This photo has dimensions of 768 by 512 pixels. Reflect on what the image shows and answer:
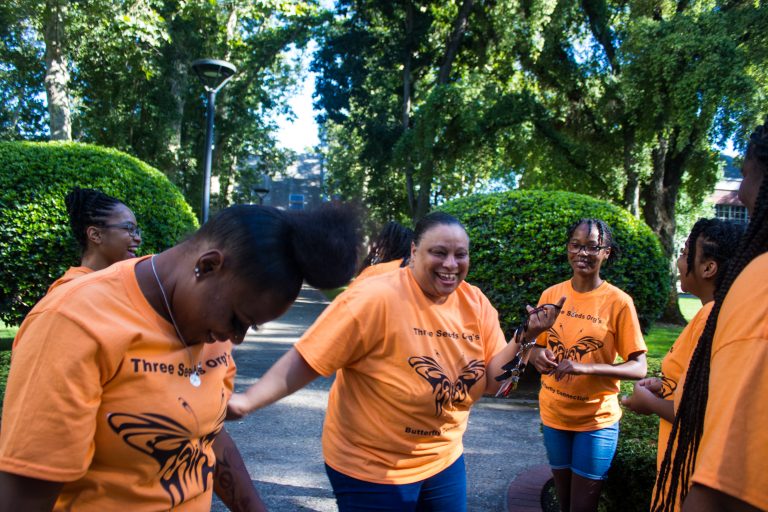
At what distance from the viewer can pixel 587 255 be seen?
142 inches

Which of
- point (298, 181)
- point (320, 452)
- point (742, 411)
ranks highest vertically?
point (298, 181)

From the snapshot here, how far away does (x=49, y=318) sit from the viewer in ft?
4.51

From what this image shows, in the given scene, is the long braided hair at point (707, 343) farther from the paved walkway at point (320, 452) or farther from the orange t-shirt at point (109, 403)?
the paved walkway at point (320, 452)

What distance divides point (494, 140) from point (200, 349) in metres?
15.9

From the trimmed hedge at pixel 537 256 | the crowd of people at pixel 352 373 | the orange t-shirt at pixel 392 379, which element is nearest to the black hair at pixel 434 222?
the crowd of people at pixel 352 373

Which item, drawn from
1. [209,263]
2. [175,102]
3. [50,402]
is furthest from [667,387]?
[175,102]

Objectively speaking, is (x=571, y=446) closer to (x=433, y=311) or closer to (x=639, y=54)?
(x=433, y=311)

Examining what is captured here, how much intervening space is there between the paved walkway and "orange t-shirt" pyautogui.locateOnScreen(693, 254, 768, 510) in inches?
131

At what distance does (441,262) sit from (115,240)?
2339 millimetres

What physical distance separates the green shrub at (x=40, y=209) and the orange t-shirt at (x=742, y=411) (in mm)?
7568

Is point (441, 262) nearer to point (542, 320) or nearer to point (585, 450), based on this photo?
point (542, 320)

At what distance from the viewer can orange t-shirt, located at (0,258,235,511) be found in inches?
52.6

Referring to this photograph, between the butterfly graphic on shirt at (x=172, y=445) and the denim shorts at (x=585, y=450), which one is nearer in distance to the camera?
the butterfly graphic on shirt at (x=172, y=445)

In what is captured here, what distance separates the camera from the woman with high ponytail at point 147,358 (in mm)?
1343
